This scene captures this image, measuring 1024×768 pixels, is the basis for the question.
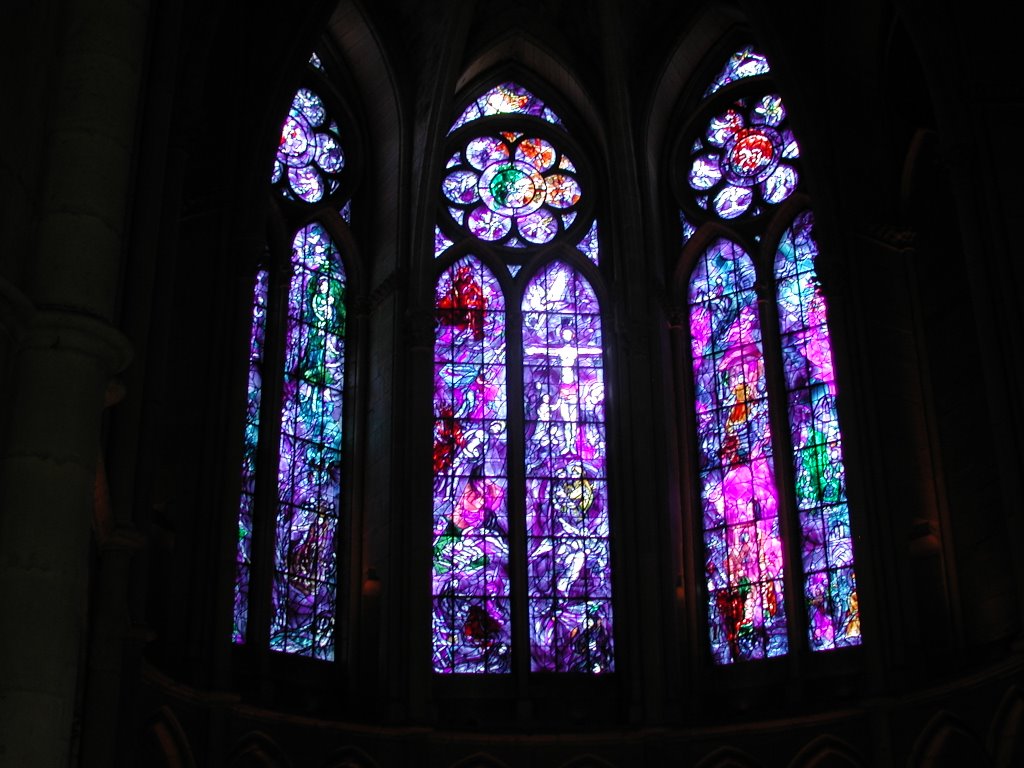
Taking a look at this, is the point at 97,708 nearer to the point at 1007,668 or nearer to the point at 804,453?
the point at 1007,668

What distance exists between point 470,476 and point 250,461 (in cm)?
262

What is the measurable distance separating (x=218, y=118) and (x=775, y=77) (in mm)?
6059

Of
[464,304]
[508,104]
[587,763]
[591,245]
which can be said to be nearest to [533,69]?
[508,104]

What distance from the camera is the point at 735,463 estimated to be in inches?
711

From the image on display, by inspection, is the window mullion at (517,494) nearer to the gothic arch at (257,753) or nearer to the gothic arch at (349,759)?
the gothic arch at (349,759)

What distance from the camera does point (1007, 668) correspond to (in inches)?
553

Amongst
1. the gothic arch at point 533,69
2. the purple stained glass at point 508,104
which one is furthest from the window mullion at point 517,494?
the gothic arch at point 533,69

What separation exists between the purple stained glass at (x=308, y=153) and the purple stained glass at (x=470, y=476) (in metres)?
1.78

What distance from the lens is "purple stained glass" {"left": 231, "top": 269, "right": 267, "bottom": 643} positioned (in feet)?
52.9

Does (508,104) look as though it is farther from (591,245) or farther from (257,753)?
(257,753)

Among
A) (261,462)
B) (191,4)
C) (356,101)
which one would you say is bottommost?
(261,462)

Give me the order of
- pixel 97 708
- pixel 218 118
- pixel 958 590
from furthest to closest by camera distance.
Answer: pixel 218 118, pixel 958 590, pixel 97 708

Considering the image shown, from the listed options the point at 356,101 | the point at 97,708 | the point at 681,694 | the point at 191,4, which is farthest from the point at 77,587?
the point at 356,101

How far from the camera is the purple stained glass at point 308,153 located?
18.6 m
